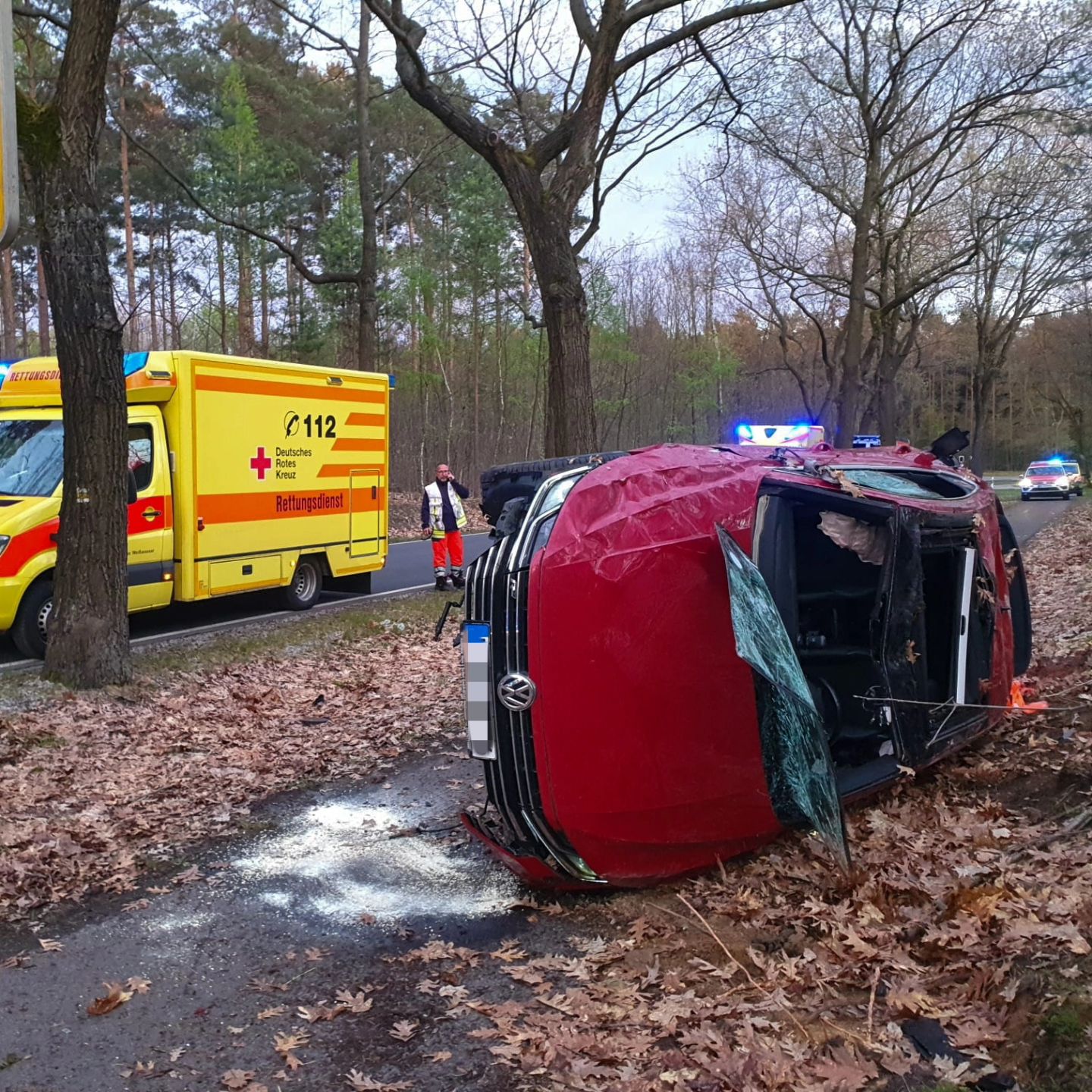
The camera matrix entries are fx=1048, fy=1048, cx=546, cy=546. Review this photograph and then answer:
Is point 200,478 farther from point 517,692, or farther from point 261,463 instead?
point 517,692

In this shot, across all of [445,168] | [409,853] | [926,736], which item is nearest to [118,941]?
[409,853]

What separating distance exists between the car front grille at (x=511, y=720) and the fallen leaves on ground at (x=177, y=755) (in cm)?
183

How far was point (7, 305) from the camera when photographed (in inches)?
1167

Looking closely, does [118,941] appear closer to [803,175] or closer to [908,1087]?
[908,1087]

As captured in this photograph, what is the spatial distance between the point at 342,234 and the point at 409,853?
25.5 meters

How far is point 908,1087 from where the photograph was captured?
10.0 ft

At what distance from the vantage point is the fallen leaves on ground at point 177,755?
5.30m

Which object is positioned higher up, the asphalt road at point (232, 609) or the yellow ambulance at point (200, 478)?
the yellow ambulance at point (200, 478)

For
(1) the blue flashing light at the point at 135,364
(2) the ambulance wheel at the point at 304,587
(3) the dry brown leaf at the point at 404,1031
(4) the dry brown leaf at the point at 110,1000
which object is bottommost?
(3) the dry brown leaf at the point at 404,1031

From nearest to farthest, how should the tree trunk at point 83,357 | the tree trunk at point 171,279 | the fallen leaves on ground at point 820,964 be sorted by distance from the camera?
the fallen leaves on ground at point 820,964 < the tree trunk at point 83,357 < the tree trunk at point 171,279

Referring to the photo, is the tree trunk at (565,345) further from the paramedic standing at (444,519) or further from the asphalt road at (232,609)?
the paramedic standing at (444,519)

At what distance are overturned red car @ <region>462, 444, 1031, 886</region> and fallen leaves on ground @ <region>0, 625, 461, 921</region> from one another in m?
1.98

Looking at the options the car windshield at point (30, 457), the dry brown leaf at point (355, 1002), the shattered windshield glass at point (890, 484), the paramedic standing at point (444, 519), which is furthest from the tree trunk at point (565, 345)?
the dry brown leaf at point (355, 1002)

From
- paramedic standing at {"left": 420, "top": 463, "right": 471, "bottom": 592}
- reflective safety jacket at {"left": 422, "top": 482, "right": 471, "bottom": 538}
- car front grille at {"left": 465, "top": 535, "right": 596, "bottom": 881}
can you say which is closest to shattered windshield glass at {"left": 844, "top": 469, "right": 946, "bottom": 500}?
car front grille at {"left": 465, "top": 535, "right": 596, "bottom": 881}
